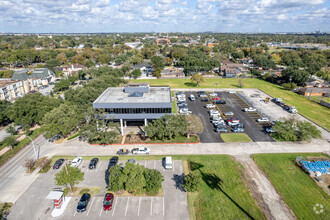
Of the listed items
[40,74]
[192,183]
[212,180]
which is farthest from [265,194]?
[40,74]

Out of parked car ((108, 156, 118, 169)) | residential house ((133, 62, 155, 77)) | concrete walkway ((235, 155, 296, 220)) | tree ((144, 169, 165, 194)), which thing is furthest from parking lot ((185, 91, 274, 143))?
residential house ((133, 62, 155, 77))

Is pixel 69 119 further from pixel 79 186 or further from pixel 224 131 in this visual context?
pixel 224 131

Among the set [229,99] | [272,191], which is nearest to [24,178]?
[272,191]

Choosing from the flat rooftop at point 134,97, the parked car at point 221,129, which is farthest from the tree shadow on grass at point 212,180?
the flat rooftop at point 134,97

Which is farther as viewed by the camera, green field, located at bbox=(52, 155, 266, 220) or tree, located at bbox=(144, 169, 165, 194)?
tree, located at bbox=(144, 169, 165, 194)

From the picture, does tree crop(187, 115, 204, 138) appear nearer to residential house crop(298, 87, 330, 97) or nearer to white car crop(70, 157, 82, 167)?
white car crop(70, 157, 82, 167)

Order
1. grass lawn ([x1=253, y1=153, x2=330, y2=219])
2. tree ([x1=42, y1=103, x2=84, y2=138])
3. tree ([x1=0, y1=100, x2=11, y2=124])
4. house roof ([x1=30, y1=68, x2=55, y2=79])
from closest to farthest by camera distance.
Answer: grass lawn ([x1=253, y1=153, x2=330, y2=219]) → tree ([x1=42, y1=103, x2=84, y2=138]) → tree ([x1=0, y1=100, x2=11, y2=124]) → house roof ([x1=30, y1=68, x2=55, y2=79])

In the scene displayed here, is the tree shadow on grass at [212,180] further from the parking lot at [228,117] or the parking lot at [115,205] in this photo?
the parking lot at [228,117]
